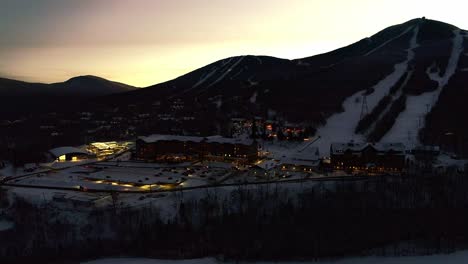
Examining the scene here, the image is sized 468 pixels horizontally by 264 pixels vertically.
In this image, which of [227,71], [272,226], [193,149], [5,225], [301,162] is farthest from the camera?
[227,71]

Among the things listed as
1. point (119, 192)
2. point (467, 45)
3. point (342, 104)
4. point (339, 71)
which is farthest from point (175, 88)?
point (119, 192)

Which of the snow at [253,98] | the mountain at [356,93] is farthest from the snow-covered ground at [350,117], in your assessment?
the snow at [253,98]

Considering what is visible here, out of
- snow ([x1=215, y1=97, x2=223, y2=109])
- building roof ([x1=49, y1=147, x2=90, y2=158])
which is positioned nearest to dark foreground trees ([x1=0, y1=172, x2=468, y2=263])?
building roof ([x1=49, y1=147, x2=90, y2=158])

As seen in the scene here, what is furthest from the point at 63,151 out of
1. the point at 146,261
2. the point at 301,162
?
the point at 146,261

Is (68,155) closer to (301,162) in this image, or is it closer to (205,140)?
(205,140)

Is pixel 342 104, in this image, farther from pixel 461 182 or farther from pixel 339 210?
pixel 339 210

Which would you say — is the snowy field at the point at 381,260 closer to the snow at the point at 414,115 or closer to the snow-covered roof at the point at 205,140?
the snow-covered roof at the point at 205,140
